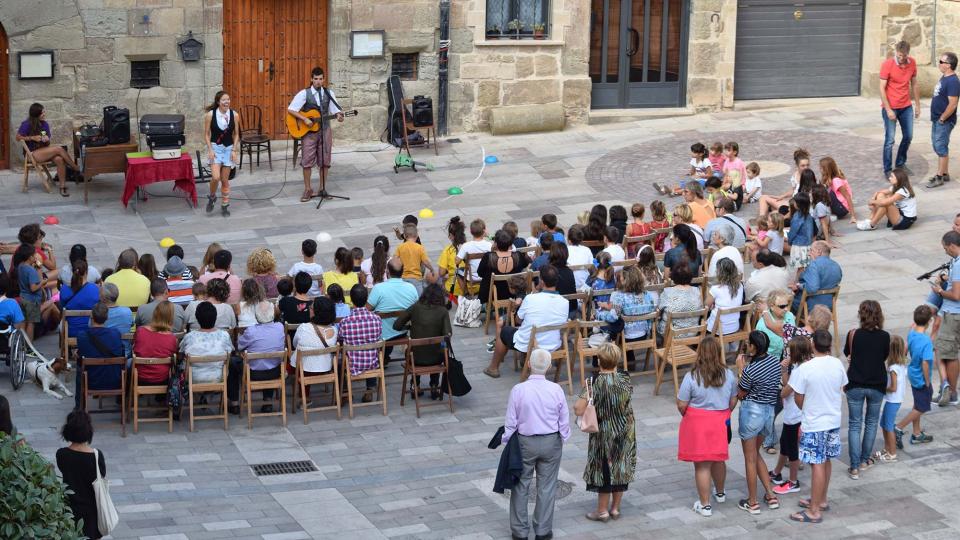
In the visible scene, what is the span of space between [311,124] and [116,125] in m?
2.36

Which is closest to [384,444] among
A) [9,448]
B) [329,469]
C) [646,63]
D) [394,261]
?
[329,469]

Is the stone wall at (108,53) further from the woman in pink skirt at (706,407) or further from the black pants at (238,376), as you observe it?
the woman in pink skirt at (706,407)

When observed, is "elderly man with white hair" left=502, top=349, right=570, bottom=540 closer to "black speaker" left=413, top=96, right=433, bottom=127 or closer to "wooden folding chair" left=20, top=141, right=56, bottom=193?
"wooden folding chair" left=20, top=141, right=56, bottom=193

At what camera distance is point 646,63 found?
80.3ft

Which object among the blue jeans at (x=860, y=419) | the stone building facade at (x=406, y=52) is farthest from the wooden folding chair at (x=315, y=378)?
the stone building facade at (x=406, y=52)

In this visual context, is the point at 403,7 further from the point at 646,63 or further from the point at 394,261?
the point at 394,261

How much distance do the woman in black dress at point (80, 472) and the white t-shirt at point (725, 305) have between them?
637 cm

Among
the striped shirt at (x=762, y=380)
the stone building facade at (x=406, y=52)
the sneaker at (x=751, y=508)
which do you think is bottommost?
the sneaker at (x=751, y=508)

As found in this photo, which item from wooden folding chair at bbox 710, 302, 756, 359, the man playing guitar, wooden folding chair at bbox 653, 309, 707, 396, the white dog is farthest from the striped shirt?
the man playing guitar

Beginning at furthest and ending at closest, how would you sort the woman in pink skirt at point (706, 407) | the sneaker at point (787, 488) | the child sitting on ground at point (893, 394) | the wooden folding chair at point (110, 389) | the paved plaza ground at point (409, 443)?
the wooden folding chair at point (110, 389) → the child sitting on ground at point (893, 394) → the sneaker at point (787, 488) → the paved plaza ground at point (409, 443) → the woman in pink skirt at point (706, 407)

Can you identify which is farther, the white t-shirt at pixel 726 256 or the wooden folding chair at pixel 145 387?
the white t-shirt at pixel 726 256

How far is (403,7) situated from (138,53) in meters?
3.65

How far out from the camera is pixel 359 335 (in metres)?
14.2

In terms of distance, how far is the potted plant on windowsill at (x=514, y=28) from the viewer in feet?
76.5
